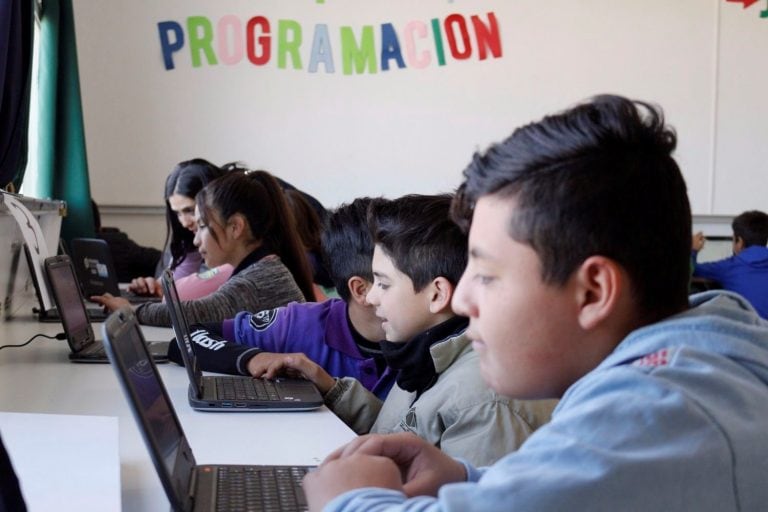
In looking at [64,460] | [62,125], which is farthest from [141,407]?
[62,125]

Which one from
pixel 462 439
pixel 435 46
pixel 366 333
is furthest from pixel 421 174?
pixel 462 439

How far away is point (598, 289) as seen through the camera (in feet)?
2.40

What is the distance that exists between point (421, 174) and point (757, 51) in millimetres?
2018

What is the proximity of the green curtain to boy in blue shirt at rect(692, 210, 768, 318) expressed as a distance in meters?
2.79

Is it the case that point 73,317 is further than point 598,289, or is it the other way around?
point 73,317

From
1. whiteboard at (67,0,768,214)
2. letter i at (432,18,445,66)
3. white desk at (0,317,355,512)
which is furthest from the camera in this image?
letter i at (432,18,445,66)

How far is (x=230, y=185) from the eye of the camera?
2750mm

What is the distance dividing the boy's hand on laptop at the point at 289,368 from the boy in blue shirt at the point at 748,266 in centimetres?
304

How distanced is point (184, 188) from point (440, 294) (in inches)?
83.4


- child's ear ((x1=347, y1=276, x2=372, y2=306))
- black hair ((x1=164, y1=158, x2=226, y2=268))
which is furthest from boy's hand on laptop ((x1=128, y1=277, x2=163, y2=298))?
child's ear ((x1=347, y1=276, x2=372, y2=306))

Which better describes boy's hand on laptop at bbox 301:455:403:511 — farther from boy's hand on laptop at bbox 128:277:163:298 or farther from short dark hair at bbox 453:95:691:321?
boy's hand on laptop at bbox 128:277:163:298

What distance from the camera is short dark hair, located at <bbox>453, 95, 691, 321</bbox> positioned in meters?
0.73

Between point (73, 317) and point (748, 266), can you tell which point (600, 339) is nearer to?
point (73, 317)

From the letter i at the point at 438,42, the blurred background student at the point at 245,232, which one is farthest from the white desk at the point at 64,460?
the letter i at the point at 438,42
